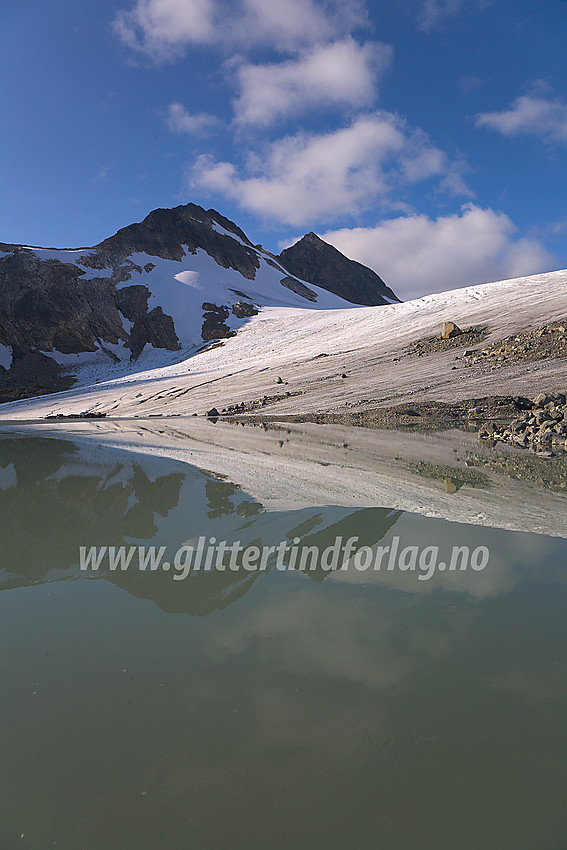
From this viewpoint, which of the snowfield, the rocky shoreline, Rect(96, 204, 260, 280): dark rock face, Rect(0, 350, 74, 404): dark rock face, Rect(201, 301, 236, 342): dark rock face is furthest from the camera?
Rect(96, 204, 260, 280): dark rock face

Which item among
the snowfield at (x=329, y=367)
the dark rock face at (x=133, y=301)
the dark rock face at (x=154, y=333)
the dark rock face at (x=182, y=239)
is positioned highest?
the dark rock face at (x=182, y=239)

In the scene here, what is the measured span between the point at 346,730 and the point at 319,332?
4275cm

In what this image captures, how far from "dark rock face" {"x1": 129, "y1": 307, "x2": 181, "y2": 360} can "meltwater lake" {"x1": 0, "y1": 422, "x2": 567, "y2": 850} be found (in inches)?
2119

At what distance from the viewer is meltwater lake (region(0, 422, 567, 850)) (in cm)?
176

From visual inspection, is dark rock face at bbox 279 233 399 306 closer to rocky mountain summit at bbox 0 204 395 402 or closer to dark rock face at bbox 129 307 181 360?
rocky mountain summit at bbox 0 204 395 402

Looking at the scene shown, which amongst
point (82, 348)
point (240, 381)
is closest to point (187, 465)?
point (240, 381)

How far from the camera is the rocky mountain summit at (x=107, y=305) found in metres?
56.1

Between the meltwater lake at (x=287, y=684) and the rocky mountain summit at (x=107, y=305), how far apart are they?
49.4 meters

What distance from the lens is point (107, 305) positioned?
6219 cm

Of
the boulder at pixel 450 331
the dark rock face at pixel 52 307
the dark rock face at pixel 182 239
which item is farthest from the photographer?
the dark rock face at pixel 182 239

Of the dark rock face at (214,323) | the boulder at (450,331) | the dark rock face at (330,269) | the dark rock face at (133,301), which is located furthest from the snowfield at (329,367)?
the dark rock face at (330,269)

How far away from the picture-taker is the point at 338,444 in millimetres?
13703

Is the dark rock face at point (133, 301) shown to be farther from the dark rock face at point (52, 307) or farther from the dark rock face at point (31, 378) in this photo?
the dark rock face at point (31, 378)

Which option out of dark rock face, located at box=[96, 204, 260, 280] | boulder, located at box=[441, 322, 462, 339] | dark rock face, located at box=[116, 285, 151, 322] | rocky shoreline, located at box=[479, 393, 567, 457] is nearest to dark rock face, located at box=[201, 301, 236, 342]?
dark rock face, located at box=[116, 285, 151, 322]
